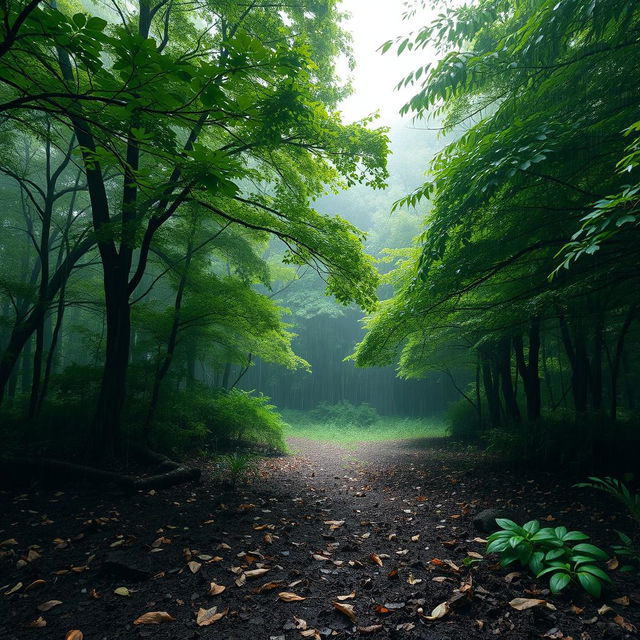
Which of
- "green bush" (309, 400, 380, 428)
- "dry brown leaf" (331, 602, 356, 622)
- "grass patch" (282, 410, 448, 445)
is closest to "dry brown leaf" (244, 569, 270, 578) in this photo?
"dry brown leaf" (331, 602, 356, 622)

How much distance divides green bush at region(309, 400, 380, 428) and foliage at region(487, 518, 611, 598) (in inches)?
757

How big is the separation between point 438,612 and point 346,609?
20.6 inches

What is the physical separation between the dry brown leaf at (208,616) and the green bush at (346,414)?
1961 centimetres

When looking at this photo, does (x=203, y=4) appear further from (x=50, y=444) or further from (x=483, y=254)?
(x=50, y=444)

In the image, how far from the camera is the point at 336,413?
22312 mm

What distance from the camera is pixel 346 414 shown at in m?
22.1

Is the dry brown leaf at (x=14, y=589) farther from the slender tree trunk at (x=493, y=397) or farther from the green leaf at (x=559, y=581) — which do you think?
the slender tree trunk at (x=493, y=397)

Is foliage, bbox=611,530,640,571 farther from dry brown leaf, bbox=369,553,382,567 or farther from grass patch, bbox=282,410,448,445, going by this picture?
grass patch, bbox=282,410,448,445

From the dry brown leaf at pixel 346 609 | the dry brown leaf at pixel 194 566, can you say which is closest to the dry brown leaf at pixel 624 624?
the dry brown leaf at pixel 346 609

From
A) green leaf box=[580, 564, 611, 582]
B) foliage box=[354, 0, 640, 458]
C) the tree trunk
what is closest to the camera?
green leaf box=[580, 564, 611, 582]

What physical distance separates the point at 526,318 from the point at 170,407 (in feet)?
20.9

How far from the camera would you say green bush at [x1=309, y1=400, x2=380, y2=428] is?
2127 centimetres

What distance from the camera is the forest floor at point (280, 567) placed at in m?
1.77

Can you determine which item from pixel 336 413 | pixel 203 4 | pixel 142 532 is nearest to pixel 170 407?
pixel 142 532
